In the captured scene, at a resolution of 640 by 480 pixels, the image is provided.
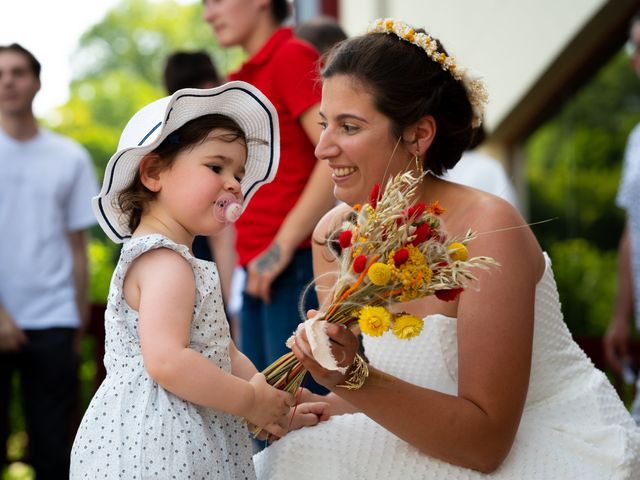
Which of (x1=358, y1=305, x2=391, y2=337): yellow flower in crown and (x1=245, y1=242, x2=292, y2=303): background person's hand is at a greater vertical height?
(x1=358, y1=305, x2=391, y2=337): yellow flower in crown

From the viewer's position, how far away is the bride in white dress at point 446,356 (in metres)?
2.56

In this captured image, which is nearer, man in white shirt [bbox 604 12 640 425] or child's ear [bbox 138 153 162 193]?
child's ear [bbox 138 153 162 193]

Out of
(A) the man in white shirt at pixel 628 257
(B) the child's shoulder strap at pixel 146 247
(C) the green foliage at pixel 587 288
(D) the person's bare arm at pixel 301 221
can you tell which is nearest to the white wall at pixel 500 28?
(A) the man in white shirt at pixel 628 257

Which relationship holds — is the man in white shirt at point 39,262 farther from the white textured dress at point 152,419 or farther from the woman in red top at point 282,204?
the white textured dress at point 152,419

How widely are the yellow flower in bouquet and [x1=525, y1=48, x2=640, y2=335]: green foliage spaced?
15.1 feet

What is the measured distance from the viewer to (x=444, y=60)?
9.59 ft

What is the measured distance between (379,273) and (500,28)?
6316 mm

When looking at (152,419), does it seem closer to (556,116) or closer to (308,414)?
(308,414)

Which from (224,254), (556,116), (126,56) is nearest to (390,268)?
(224,254)

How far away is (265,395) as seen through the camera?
2.42 metres

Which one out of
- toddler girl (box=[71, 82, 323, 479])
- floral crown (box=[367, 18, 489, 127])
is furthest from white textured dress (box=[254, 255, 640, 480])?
floral crown (box=[367, 18, 489, 127])

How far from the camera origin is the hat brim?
2531 mm

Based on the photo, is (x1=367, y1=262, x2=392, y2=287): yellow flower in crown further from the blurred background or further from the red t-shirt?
the blurred background

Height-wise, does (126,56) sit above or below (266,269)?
below
